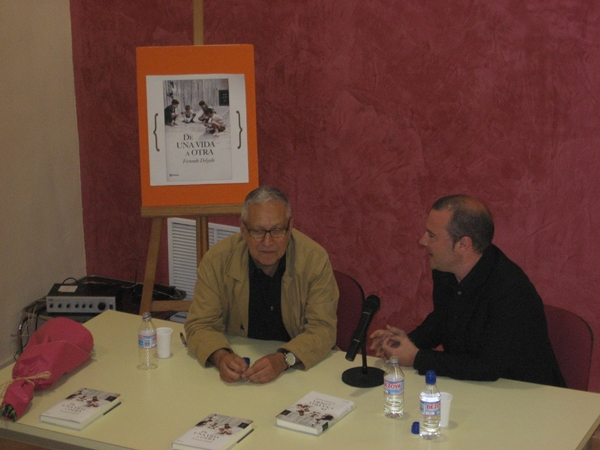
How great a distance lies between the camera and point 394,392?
230cm

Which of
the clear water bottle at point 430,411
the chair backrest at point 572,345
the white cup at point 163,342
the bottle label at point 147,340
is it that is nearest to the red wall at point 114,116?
the white cup at point 163,342

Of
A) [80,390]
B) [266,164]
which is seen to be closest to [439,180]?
[266,164]

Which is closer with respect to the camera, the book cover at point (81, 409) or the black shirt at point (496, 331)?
the book cover at point (81, 409)

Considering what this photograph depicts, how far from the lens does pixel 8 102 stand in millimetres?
4371

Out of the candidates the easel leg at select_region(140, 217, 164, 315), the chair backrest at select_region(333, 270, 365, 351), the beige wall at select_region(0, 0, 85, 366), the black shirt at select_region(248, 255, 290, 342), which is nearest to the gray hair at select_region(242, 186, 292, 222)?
the black shirt at select_region(248, 255, 290, 342)

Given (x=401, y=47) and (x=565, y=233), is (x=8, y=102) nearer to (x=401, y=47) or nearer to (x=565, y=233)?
(x=401, y=47)

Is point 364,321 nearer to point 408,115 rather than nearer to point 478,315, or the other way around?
point 478,315

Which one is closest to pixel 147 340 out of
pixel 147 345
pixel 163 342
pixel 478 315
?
pixel 147 345

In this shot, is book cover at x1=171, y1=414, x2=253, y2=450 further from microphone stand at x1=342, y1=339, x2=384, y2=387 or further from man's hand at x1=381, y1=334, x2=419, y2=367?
man's hand at x1=381, y1=334, x2=419, y2=367

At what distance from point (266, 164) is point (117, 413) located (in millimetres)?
2302

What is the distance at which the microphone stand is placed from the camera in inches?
100

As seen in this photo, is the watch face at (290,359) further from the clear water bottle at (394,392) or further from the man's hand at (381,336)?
the clear water bottle at (394,392)

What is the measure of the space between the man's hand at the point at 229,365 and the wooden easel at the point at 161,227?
1.32 metres

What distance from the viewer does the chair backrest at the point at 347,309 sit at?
3129 mm
